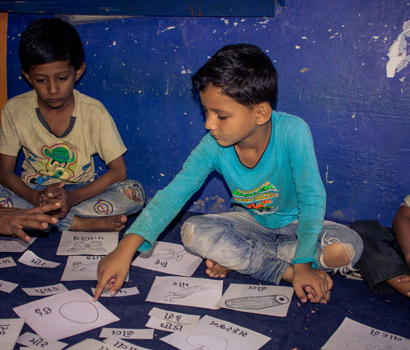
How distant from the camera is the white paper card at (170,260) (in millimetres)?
1646

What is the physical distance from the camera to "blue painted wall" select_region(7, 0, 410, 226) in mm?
1764

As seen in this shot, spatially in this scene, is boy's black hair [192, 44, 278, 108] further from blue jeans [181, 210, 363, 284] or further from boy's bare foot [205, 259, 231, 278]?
boy's bare foot [205, 259, 231, 278]

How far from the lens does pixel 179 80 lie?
79.9 inches

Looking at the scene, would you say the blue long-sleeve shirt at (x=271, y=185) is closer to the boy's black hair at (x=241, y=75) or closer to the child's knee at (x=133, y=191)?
the boy's black hair at (x=241, y=75)

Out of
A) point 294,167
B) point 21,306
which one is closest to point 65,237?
point 21,306

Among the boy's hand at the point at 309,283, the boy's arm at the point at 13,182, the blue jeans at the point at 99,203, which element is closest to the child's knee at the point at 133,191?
the blue jeans at the point at 99,203

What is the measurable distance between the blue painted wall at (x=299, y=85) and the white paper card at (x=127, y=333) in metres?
0.95

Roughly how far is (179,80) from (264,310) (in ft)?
3.59

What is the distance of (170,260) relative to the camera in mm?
Result: 1714

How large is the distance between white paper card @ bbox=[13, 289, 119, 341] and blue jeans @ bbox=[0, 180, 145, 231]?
582mm

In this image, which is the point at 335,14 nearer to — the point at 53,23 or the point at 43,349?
the point at 53,23

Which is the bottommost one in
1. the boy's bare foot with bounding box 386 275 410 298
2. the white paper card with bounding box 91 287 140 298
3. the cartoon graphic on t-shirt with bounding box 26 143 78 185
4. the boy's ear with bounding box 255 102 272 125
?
the boy's bare foot with bounding box 386 275 410 298

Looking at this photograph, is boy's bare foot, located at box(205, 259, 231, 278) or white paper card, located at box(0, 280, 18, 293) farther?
boy's bare foot, located at box(205, 259, 231, 278)

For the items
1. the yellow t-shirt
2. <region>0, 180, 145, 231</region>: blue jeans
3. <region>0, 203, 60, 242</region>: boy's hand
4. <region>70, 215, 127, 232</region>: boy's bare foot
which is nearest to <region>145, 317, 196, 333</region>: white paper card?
<region>0, 203, 60, 242</region>: boy's hand
